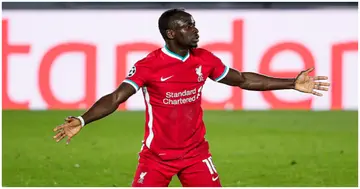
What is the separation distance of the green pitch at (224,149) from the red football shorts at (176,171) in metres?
2.77

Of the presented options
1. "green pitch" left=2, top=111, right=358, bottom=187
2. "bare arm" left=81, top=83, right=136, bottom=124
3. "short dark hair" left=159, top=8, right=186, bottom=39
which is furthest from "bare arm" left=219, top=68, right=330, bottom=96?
"green pitch" left=2, top=111, right=358, bottom=187

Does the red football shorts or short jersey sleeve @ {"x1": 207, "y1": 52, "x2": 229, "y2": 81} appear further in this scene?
short jersey sleeve @ {"x1": 207, "y1": 52, "x2": 229, "y2": 81}

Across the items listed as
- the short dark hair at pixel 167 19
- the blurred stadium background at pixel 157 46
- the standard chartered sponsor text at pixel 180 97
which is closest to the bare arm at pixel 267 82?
the standard chartered sponsor text at pixel 180 97

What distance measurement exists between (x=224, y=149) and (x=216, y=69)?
4851 mm

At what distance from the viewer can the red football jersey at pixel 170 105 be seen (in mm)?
5848

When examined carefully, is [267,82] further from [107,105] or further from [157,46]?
[157,46]

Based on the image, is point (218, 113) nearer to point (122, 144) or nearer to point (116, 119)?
point (116, 119)

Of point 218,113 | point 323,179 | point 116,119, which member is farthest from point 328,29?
point 323,179

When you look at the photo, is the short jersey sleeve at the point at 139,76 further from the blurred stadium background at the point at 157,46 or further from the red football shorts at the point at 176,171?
the blurred stadium background at the point at 157,46

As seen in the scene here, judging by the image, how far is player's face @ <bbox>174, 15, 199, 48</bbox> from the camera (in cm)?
586

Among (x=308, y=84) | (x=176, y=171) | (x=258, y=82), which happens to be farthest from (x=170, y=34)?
(x=308, y=84)

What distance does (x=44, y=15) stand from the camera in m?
14.5

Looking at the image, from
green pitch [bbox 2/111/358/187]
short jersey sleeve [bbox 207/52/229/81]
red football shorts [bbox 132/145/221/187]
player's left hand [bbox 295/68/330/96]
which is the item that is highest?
short jersey sleeve [bbox 207/52/229/81]

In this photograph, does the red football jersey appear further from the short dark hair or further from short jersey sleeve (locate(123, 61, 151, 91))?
the short dark hair
